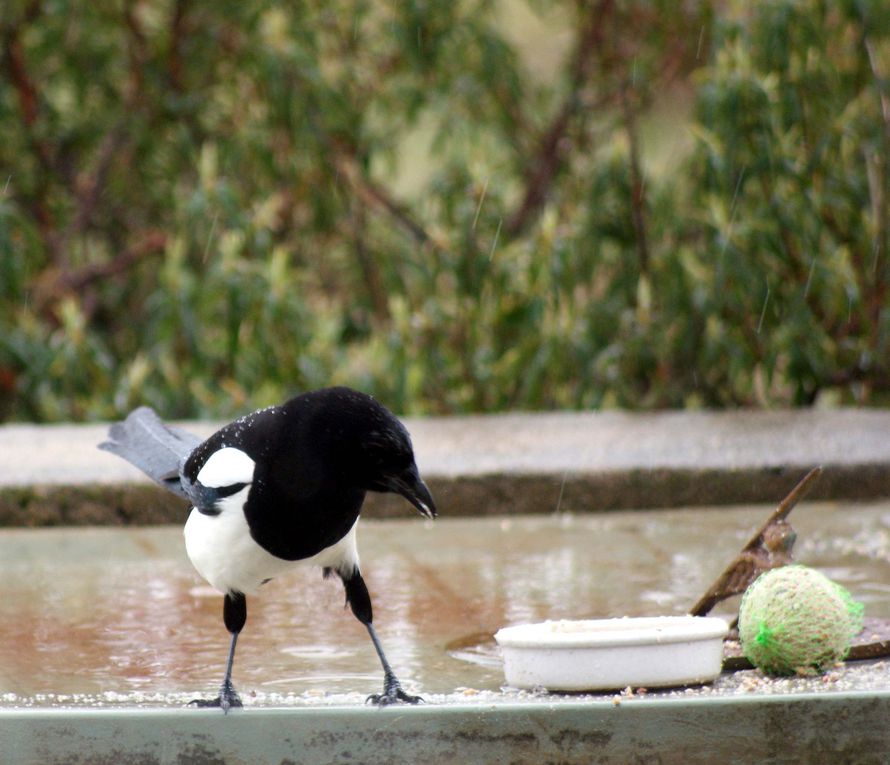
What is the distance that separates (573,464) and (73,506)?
68.2 inches

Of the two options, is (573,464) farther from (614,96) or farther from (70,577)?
(614,96)

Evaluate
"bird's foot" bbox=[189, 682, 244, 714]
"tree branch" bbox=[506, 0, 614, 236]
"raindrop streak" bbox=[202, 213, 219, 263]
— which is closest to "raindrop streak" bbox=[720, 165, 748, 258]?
"tree branch" bbox=[506, 0, 614, 236]

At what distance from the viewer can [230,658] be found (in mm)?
3039

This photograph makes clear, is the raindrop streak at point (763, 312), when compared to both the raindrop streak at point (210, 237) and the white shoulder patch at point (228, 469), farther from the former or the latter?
the white shoulder patch at point (228, 469)

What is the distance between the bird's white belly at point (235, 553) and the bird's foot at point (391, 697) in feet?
0.95

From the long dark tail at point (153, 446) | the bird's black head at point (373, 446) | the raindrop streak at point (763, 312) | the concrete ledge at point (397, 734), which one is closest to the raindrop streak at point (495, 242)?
the raindrop streak at point (763, 312)

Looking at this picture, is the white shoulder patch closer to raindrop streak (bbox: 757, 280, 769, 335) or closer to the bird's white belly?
the bird's white belly

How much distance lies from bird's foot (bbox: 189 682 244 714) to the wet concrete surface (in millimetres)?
96

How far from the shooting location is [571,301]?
6441 mm

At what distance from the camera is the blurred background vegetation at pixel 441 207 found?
6316mm

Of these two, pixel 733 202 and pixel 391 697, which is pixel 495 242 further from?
pixel 391 697

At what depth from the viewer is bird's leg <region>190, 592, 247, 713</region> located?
9.23ft

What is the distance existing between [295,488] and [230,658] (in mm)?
418

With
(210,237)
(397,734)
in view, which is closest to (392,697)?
(397,734)
